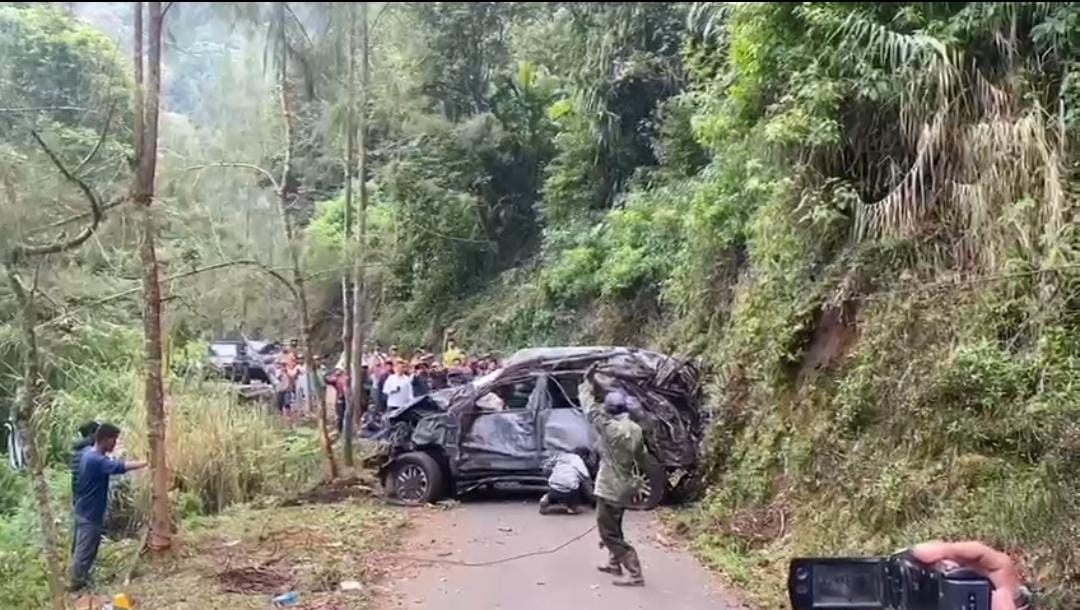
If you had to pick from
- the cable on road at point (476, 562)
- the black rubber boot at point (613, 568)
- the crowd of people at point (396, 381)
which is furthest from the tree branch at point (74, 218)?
the crowd of people at point (396, 381)

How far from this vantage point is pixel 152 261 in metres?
9.27

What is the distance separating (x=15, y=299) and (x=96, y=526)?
2478 millimetres

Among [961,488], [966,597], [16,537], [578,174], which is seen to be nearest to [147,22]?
[16,537]

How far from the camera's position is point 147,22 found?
8758 millimetres

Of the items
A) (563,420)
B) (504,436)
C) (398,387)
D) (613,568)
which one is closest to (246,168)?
(398,387)

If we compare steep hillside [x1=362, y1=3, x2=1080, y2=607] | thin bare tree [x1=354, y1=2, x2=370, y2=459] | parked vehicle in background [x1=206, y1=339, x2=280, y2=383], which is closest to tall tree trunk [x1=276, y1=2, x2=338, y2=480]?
thin bare tree [x1=354, y1=2, x2=370, y2=459]

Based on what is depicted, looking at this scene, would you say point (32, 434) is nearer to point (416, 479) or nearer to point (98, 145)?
point (98, 145)

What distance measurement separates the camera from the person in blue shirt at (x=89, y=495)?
9.09 meters

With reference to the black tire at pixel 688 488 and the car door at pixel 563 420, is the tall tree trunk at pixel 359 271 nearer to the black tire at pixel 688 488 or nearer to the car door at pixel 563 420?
the car door at pixel 563 420

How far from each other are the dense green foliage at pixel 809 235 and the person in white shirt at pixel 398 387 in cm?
173

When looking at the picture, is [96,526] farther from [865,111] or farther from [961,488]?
[865,111]

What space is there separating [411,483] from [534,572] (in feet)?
12.1

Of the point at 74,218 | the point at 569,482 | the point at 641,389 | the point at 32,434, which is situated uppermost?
the point at 74,218

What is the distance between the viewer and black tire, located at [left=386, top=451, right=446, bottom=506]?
41.9ft
